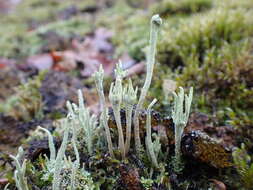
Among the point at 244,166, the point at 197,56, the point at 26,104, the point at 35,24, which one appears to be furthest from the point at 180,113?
the point at 35,24

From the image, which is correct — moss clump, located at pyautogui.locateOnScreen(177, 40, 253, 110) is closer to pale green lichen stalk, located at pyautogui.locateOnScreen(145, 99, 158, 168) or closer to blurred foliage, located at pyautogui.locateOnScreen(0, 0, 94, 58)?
pale green lichen stalk, located at pyautogui.locateOnScreen(145, 99, 158, 168)

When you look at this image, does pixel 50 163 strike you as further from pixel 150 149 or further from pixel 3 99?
pixel 3 99

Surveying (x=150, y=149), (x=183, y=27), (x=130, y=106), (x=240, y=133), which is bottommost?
(x=240, y=133)

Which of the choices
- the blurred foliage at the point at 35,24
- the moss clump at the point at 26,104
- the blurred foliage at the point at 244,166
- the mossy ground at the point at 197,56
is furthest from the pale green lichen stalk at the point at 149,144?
the blurred foliage at the point at 35,24

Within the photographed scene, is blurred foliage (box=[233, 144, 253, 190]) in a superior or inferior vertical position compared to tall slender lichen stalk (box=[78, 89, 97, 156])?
Answer: inferior

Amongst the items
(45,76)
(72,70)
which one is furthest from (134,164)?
(72,70)

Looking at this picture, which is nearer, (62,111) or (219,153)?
(219,153)

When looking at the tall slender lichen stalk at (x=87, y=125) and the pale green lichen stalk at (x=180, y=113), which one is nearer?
the pale green lichen stalk at (x=180, y=113)

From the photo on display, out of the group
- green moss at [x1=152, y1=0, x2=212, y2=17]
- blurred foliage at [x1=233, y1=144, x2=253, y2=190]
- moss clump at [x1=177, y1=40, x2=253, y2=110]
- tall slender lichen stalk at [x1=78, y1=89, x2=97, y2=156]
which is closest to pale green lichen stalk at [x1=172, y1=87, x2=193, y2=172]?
blurred foliage at [x1=233, y1=144, x2=253, y2=190]

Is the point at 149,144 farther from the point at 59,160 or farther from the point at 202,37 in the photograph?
the point at 202,37

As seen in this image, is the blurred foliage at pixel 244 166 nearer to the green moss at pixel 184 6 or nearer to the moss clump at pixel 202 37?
the moss clump at pixel 202 37

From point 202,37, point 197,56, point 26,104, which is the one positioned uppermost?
point 202,37
